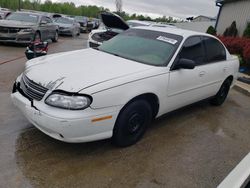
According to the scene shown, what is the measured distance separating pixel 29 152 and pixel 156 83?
1853 millimetres

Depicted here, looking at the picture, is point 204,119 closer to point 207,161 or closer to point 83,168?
point 207,161

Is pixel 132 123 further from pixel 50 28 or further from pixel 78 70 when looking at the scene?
pixel 50 28

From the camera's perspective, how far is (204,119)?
16.9 feet

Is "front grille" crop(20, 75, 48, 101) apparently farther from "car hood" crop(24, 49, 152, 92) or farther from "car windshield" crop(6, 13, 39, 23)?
"car windshield" crop(6, 13, 39, 23)

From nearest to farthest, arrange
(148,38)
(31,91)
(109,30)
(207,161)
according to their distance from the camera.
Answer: (31,91), (207,161), (148,38), (109,30)

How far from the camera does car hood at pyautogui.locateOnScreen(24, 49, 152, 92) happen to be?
3168 millimetres

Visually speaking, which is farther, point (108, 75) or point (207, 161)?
point (207, 161)

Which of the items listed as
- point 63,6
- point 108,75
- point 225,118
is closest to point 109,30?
point 225,118

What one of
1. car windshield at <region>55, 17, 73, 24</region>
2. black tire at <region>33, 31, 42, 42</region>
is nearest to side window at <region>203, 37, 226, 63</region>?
black tire at <region>33, 31, 42, 42</region>

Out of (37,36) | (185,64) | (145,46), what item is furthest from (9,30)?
(185,64)

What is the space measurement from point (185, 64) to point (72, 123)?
1908 millimetres

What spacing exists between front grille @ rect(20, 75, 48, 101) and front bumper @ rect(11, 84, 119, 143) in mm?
89

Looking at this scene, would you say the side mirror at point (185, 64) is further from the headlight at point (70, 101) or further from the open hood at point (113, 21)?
the open hood at point (113, 21)

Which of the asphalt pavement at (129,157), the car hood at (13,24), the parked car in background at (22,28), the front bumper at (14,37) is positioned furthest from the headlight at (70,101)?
the car hood at (13,24)
